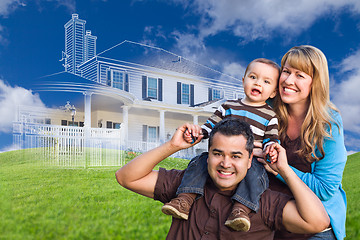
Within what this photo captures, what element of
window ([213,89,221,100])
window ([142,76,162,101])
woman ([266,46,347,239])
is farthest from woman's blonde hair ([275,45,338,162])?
window ([213,89,221,100])

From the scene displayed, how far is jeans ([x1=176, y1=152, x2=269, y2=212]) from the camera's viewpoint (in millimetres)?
2129

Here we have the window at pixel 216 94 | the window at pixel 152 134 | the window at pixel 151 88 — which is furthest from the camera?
the window at pixel 216 94

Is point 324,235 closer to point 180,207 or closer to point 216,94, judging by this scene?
point 180,207

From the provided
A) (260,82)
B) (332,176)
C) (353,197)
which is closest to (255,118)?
(260,82)

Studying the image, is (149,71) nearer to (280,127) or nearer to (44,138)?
(44,138)

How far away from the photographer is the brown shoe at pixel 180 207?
216 cm

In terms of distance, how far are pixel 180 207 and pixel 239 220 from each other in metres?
0.37

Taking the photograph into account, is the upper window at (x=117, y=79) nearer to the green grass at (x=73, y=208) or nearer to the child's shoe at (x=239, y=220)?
the green grass at (x=73, y=208)

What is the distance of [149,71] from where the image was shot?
16.9 m

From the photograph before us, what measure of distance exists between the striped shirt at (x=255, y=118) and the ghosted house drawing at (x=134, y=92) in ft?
33.7

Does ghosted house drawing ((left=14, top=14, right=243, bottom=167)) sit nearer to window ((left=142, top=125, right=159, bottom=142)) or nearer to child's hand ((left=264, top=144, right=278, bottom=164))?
window ((left=142, top=125, right=159, bottom=142))

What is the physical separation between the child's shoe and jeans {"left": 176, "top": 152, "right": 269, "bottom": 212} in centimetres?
5

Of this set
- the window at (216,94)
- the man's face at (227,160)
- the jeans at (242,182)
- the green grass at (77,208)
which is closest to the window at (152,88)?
the window at (216,94)

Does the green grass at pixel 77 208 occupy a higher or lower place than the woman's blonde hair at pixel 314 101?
lower
